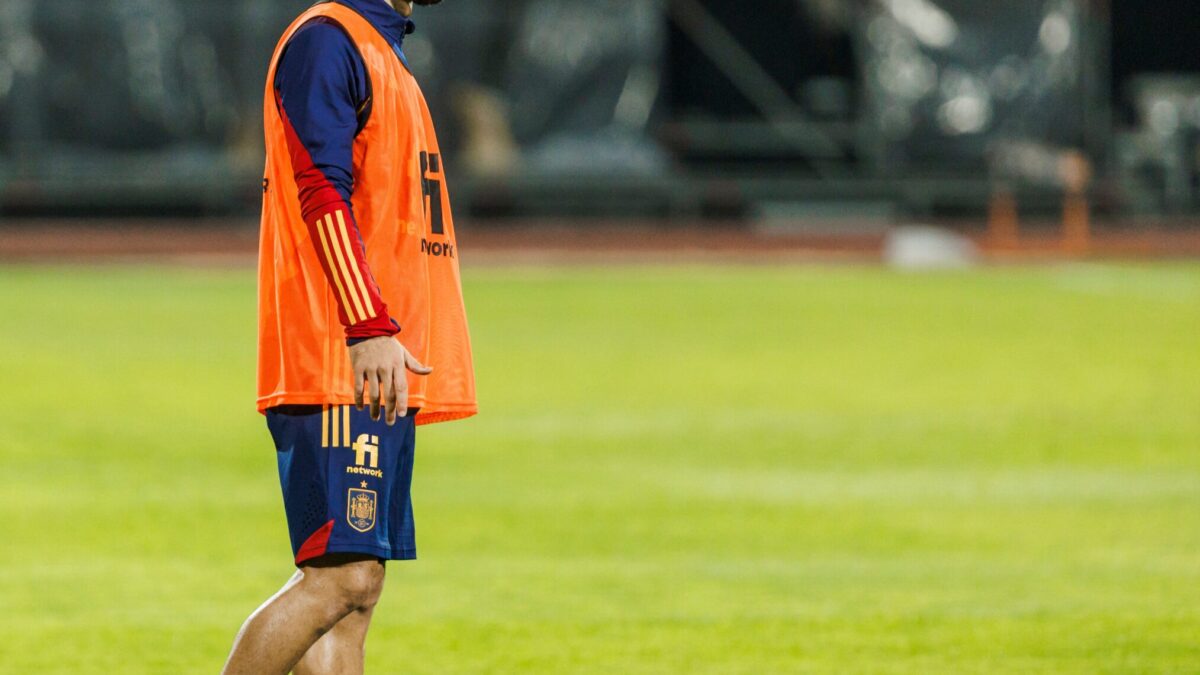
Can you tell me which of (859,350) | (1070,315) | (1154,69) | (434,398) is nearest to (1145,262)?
(1154,69)

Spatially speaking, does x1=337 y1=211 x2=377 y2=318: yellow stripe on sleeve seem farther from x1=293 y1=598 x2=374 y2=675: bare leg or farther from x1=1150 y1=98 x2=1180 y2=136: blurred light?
x1=1150 y1=98 x2=1180 y2=136: blurred light

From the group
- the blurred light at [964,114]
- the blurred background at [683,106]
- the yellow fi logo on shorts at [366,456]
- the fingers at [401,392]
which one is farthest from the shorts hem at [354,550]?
the blurred light at [964,114]

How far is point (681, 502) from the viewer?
10641 mm

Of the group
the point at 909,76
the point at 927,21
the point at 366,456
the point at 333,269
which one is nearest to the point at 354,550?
the point at 366,456

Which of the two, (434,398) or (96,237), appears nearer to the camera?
(434,398)

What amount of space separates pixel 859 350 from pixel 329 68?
14.5m

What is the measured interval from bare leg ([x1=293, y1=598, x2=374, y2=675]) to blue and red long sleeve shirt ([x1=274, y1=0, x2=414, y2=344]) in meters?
0.78

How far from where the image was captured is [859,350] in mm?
18750

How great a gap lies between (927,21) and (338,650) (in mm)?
31922

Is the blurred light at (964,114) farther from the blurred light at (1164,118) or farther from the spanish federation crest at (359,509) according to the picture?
the spanish federation crest at (359,509)

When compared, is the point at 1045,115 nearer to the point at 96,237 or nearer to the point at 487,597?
the point at 96,237

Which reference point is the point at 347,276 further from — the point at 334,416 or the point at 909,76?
the point at 909,76

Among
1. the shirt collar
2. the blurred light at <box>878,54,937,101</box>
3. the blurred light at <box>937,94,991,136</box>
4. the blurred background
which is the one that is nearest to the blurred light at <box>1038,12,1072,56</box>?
the blurred background

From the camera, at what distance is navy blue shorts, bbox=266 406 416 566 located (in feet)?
15.2
